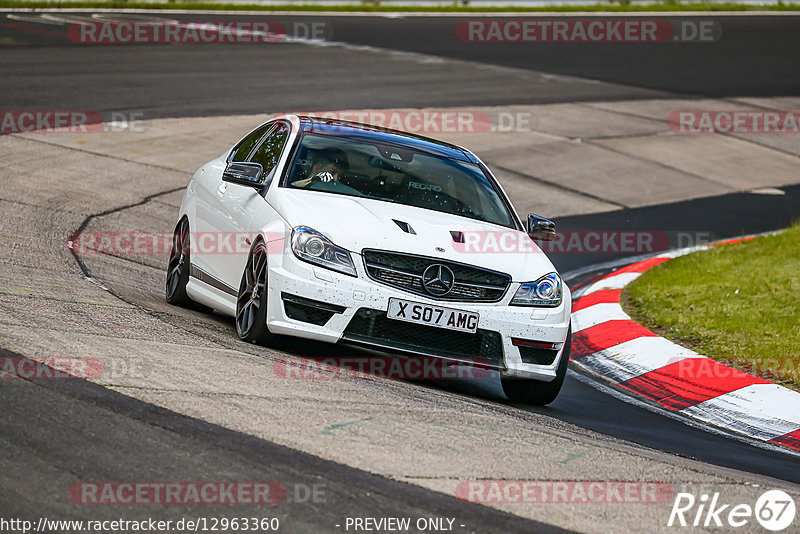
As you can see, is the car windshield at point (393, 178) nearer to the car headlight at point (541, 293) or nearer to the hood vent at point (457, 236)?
the hood vent at point (457, 236)

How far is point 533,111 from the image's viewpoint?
21.0 m

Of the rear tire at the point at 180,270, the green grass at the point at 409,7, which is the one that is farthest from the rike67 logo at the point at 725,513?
the green grass at the point at 409,7

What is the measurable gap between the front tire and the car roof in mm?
1431

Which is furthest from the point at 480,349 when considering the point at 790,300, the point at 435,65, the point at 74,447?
the point at 435,65

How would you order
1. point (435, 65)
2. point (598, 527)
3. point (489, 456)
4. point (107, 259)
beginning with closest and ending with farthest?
1. point (598, 527)
2. point (489, 456)
3. point (107, 259)
4. point (435, 65)

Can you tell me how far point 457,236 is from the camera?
24.3 ft

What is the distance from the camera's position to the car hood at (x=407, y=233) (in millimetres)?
7066

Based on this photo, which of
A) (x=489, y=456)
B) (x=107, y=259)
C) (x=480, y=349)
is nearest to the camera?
(x=489, y=456)

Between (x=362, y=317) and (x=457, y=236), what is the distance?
923 mm

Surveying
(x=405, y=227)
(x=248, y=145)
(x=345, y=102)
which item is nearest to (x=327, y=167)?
(x=405, y=227)

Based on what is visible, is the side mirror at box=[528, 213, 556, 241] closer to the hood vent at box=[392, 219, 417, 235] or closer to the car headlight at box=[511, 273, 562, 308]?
the car headlight at box=[511, 273, 562, 308]

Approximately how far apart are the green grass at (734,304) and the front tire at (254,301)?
11.9 feet

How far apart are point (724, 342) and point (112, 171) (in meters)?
7.85

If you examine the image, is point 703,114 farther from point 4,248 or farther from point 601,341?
point 4,248
